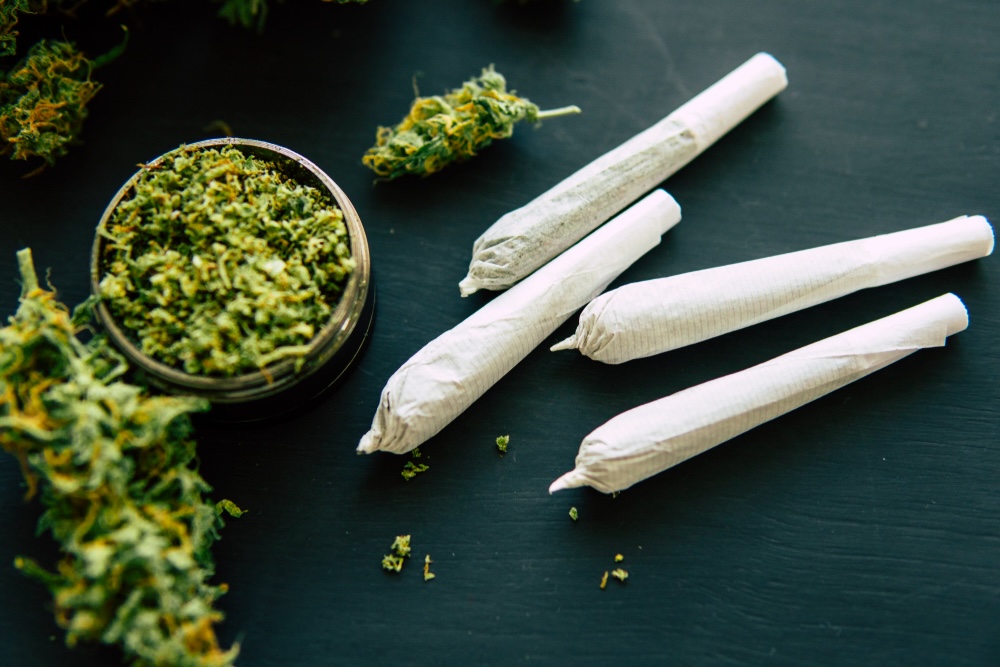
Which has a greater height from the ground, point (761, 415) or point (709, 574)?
point (761, 415)

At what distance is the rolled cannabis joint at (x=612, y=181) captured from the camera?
137 cm

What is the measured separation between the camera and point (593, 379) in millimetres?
1396

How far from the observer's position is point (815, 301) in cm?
139

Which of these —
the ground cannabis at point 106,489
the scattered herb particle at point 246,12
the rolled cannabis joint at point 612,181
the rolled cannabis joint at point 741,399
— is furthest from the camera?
the scattered herb particle at point 246,12

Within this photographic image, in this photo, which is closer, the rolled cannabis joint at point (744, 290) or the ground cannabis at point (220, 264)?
the ground cannabis at point (220, 264)

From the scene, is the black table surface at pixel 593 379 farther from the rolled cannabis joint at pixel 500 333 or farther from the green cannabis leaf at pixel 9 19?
the green cannabis leaf at pixel 9 19

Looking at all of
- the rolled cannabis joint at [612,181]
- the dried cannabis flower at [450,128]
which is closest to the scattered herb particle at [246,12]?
the dried cannabis flower at [450,128]

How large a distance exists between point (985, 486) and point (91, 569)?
4.63 ft

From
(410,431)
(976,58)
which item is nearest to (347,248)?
(410,431)

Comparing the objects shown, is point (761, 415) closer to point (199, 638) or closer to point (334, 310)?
point (334, 310)

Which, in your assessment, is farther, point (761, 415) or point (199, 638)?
point (761, 415)

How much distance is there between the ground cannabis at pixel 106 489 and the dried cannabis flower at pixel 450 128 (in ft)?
1.82

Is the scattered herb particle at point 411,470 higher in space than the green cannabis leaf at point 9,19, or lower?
lower

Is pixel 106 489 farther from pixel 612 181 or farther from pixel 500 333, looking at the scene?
pixel 612 181
